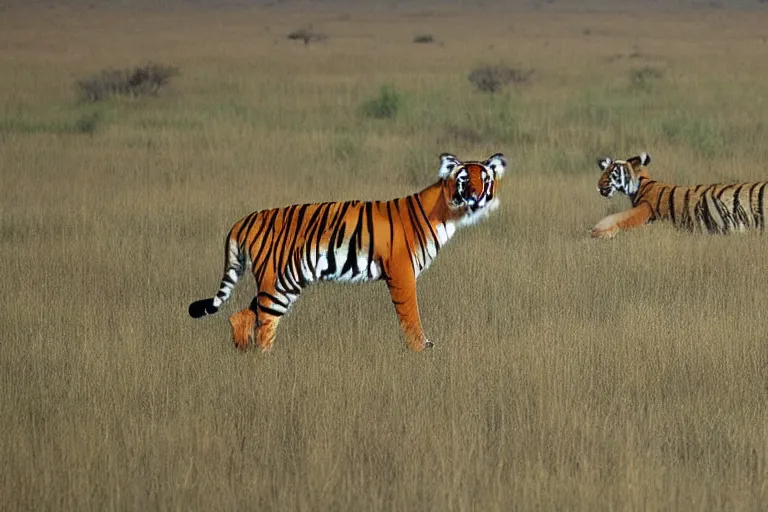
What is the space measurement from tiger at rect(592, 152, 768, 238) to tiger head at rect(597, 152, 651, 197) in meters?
0.02

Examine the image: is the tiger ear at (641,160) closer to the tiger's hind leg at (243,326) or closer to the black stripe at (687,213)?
the black stripe at (687,213)

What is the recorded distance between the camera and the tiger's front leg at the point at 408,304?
20.9 ft

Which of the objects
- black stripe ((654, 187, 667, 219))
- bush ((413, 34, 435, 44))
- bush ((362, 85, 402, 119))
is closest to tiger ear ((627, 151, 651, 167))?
black stripe ((654, 187, 667, 219))

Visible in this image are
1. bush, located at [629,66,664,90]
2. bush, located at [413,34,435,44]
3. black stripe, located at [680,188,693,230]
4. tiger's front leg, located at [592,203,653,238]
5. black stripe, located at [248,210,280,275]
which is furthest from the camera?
bush, located at [413,34,435,44]

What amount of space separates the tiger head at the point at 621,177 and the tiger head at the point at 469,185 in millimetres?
4389

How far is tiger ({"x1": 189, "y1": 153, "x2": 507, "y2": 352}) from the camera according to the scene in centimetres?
636

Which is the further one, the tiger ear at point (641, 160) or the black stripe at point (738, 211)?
the tiger ear at point (641, 160)

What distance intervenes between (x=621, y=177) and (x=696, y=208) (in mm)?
784

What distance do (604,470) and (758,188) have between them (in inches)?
220

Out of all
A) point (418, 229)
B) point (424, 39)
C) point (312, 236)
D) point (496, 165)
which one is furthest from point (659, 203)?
point (424, 39)

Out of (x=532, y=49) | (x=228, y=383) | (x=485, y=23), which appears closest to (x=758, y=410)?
(x=228, y=383)

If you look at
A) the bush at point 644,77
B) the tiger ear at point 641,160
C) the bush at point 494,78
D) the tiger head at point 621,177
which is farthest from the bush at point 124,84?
the tiger ear at point 641,160

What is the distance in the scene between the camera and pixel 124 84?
22.3m

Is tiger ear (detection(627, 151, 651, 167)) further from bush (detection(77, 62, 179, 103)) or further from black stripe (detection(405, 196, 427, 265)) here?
bush (detection(77, 62, 179, 103))
